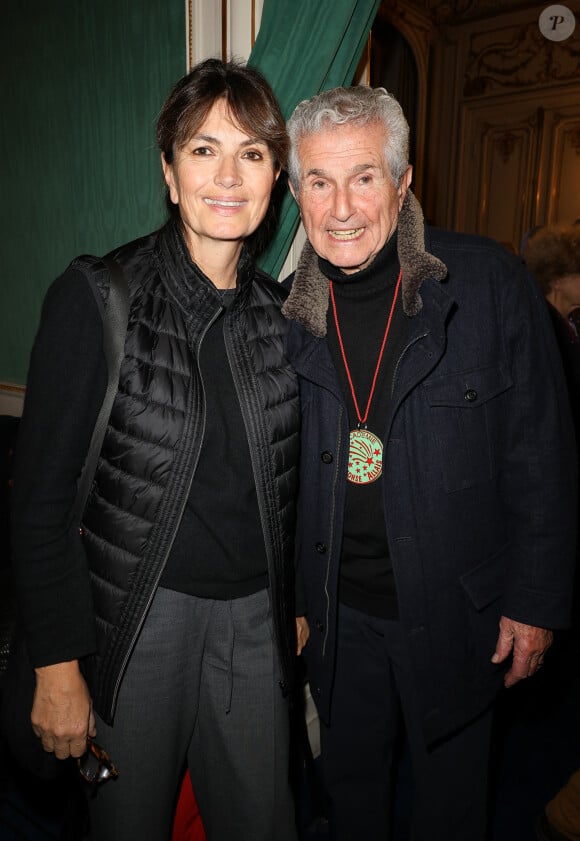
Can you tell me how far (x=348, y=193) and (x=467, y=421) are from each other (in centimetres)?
58

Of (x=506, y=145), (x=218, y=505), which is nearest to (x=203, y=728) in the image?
(x=218, y=505)

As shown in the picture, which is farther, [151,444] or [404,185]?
[404,185]

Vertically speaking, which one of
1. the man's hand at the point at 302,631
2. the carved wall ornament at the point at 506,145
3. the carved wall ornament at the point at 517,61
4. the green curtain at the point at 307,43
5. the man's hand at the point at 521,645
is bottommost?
the man's hand at the point at 302,631

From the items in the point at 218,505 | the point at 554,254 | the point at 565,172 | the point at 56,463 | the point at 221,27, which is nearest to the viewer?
the point at 56,463

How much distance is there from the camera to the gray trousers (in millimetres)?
1277

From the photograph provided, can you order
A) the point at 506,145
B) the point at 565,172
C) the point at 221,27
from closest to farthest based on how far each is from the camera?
the point at 221,27, the point at 565,172, the point at 506,145

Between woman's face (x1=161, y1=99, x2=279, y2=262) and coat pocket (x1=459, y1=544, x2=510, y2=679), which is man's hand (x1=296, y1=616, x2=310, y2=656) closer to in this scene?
coat pocket (x1=459, y1=544, x2=510, y2=679)

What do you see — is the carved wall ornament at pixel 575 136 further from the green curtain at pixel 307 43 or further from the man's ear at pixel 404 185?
the man's ear at pixel 404 185

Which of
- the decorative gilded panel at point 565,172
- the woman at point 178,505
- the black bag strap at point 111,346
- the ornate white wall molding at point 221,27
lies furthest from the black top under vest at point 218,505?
the decorative gilded panel at point 565,172

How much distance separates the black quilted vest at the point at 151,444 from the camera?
1211 mm

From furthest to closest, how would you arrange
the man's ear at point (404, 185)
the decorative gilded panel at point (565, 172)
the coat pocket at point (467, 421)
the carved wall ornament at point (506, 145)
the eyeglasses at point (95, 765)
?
the carved wall ornament at point (506, 145) < the decorative gilded panel at point (565, 172) < the man's ear at point (404, 185) < the coat pocket at point (467, 421) < the eyeglasses at point (95, 765)

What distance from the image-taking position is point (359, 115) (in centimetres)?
137

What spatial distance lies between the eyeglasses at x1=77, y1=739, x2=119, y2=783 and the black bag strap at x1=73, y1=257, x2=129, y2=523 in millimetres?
540

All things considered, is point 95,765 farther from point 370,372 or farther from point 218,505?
point 370,372
